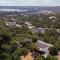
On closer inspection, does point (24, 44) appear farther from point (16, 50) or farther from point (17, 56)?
point (17, 56)

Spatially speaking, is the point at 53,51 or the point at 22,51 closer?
the point at 22,51

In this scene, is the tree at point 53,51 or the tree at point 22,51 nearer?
the tree at point 22,51

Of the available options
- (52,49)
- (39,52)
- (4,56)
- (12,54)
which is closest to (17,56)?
(12,54)

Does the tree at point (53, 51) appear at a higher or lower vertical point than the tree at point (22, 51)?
lower

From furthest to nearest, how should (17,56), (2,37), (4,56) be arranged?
(2,37) < (17,56) < (4,56)

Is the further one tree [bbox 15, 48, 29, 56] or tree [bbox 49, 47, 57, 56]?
tree [bbox 49, 47, 57, 56]

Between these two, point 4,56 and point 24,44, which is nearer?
point 4,56

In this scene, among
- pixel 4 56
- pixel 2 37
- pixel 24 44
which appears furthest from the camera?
pixel 24 44

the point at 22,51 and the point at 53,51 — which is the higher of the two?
the point at 22,51

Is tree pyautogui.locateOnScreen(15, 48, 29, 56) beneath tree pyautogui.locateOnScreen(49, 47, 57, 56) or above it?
above

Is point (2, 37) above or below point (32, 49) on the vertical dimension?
above
